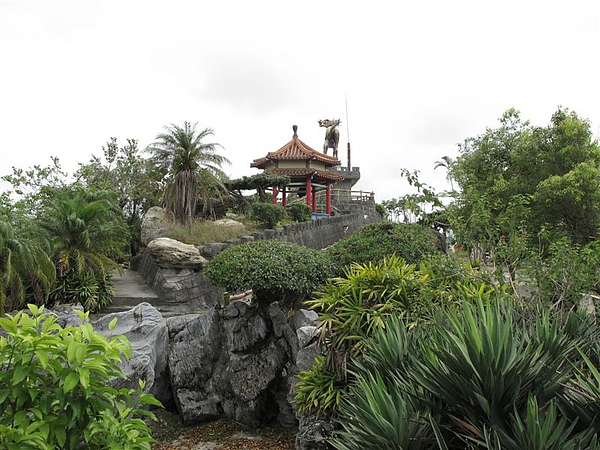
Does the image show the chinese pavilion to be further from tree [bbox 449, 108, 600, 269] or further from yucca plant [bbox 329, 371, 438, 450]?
yucca plant [bbox 329, 371, 438, 450]

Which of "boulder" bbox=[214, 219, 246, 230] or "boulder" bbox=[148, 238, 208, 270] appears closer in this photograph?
"boulder" bbox=[148, 238, 208, 270]

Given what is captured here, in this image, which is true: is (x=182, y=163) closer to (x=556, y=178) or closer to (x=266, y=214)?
(x=266, y=214)

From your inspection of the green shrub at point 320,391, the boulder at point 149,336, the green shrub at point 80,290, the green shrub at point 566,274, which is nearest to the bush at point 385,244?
the green shrub at point 566,274

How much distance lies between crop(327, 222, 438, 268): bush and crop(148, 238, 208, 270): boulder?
500cm

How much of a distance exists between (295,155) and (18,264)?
1859 cm

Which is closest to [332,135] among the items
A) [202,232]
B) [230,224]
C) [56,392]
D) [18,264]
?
[230,224]

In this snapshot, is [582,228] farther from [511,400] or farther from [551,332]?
[511,400]

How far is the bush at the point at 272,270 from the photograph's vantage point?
7074 mm

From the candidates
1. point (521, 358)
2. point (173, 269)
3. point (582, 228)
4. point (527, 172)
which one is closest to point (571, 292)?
point (521, 358)

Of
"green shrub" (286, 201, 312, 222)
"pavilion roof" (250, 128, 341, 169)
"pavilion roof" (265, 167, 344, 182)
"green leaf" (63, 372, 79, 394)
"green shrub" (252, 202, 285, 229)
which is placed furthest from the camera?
"pavilion roof" (250, 128, 341, 169)

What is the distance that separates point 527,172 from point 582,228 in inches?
81.6

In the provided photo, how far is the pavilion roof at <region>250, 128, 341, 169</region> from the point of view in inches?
977

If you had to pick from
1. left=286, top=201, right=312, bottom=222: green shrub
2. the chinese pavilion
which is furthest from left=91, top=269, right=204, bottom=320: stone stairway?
the chinese pavilion

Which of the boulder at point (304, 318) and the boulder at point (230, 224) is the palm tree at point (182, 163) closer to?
the boulder at point (230, 224)
